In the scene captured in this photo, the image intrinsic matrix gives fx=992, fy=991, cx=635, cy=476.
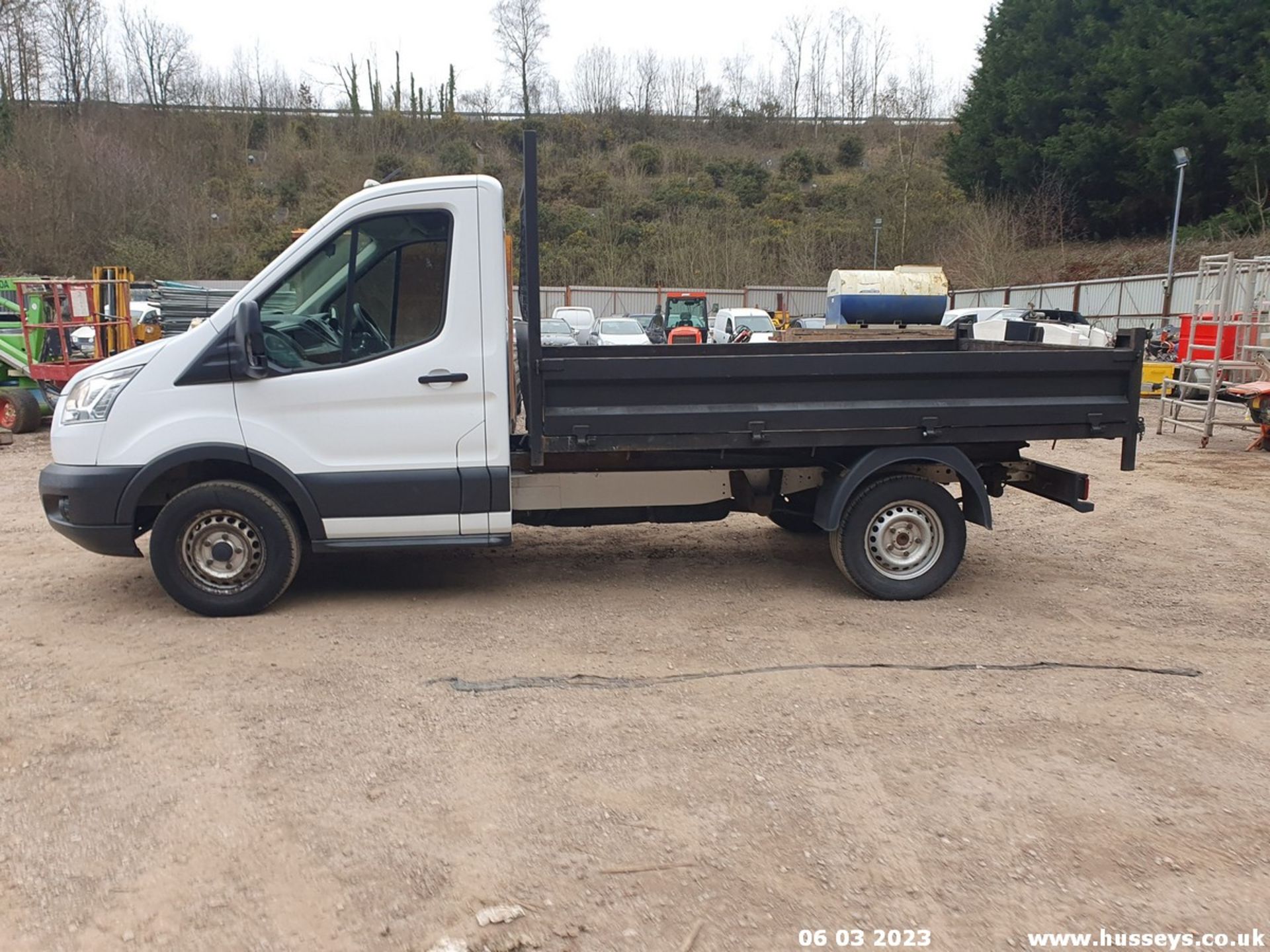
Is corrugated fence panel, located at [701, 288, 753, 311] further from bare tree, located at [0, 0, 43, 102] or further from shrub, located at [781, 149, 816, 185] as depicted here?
bare tree, located at [0, 0, 43, 102]

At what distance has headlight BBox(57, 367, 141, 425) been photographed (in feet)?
18.9

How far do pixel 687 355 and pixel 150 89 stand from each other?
209 ft

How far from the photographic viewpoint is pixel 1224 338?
14.5 m

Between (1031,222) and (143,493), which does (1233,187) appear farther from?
(143,493)

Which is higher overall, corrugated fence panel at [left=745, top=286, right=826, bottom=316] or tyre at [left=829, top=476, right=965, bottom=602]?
corrugated fence panel at [left=745, top=286, right=826, bottom=316]

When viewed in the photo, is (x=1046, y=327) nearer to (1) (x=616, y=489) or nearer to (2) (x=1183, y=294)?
(2) (x=1183, y=294)

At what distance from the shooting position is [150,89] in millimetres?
58719

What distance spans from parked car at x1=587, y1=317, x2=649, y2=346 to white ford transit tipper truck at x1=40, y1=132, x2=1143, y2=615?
64.2 feet

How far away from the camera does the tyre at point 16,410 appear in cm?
1442

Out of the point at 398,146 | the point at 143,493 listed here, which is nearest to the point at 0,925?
the point at 143,493

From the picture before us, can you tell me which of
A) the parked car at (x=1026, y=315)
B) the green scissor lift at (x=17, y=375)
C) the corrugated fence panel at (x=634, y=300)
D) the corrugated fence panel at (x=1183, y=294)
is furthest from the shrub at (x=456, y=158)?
the green scissor lift at (x=17, y=375)

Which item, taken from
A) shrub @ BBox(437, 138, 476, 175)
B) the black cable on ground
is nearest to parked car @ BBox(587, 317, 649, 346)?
the black cable on ground

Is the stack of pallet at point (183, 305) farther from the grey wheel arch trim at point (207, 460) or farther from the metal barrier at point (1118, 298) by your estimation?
the metal barrier at point (1118, 298)

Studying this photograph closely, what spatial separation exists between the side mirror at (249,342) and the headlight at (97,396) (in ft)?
2.07
